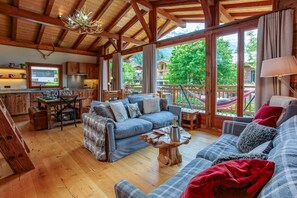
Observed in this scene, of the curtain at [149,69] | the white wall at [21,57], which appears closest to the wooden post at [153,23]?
the curtain at [149,69]

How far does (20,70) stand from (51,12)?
273cm

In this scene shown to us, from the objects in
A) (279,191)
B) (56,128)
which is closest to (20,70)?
(56,128)

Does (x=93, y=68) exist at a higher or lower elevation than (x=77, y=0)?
lower

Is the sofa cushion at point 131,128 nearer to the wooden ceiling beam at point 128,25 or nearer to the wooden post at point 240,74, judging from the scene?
the wooden post at point 240,74

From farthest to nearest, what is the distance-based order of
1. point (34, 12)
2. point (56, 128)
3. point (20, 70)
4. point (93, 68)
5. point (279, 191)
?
point (93, 68) → point (20, 70) → point (34, 12) → point (56, 128) → point (279, 191)

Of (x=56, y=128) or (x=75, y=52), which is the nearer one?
(x=56, y=128)

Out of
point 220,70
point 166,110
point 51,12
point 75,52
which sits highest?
point 51,12

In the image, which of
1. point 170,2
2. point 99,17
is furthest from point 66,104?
point 170,2

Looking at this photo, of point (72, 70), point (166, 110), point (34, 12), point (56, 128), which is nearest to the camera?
point (166, 110)

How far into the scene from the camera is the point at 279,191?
58 centimetres

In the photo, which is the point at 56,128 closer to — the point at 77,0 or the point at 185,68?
the point at 77,0

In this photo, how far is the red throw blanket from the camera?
0.69 metres

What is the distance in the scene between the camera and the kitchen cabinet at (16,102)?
17.8 ft

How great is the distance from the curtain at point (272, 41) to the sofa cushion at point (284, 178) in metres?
2.72
